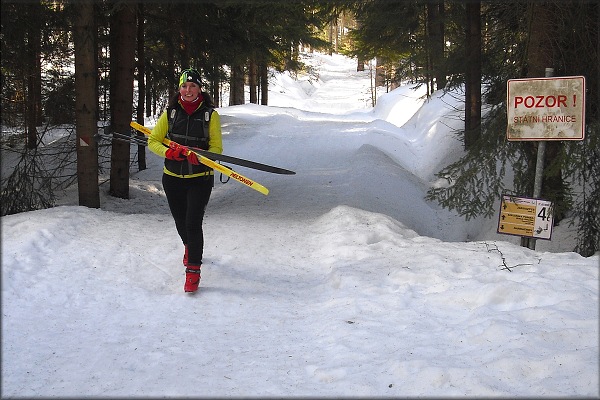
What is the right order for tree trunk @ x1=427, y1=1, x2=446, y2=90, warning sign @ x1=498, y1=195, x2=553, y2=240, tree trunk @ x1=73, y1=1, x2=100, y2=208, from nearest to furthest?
warning sign @ x1=498, y1=195, x2=553, y2=240
tree trunk @ x1=73, y1=1, x2=100, y2=208
tree trunk @ x1=427, y1=1, x2=446, y2=90

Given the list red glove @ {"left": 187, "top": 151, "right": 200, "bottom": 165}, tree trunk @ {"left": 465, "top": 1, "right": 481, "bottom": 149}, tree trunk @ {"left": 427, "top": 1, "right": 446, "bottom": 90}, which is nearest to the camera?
red glove @ {"left": 187, "top": 151, "right": 200, "bottom": 165}

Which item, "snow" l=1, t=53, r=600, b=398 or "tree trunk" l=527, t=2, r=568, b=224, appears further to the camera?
"tree trunk" l=527, t=2, r=568, b=224

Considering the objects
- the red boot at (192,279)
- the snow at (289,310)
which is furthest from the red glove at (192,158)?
the snow at (289,310)

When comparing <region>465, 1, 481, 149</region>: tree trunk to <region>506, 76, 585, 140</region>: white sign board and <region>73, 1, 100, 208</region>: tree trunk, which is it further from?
<region>73, 1, 100, 208</region>: tree trunk

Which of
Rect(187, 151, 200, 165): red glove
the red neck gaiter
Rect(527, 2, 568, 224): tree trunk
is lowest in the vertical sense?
Rect(187, 151, 200, 165): red glove

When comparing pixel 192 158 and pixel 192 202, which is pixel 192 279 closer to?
pixel 192 202

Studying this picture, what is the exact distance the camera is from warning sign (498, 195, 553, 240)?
6805mm

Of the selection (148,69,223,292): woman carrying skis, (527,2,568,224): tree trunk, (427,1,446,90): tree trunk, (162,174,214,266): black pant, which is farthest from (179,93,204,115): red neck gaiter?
(427,1,446,90): tree trunk

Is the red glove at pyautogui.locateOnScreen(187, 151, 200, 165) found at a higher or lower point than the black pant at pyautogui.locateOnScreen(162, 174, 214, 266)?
higher

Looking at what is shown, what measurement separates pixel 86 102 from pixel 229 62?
6245 mm

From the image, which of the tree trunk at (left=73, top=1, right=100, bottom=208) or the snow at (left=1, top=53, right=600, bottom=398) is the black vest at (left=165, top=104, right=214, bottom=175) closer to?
the snow at (left=1, top=53, right=600, bottom=398)

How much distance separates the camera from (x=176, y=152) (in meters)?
6.10

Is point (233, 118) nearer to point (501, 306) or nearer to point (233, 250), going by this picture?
point (233, 250)

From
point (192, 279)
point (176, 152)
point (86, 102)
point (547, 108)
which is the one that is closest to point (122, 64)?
point (86, 102)
